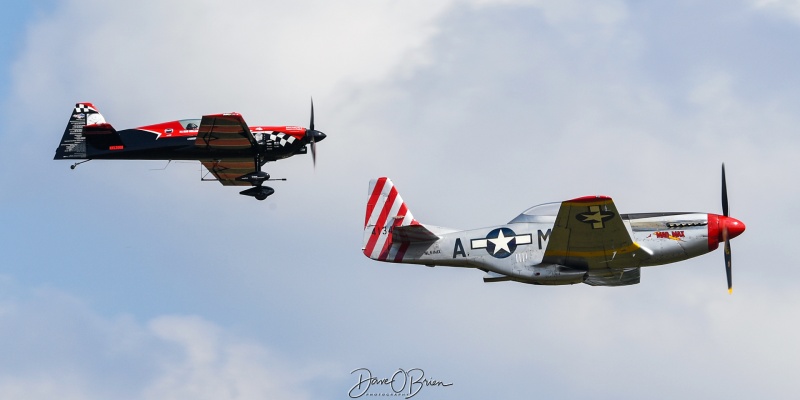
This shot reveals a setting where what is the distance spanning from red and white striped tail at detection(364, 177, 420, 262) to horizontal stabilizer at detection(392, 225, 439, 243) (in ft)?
0.79

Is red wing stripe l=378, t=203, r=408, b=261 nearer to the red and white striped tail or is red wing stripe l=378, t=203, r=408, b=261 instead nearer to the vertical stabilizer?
the red and white striped tail

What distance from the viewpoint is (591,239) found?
104 ft

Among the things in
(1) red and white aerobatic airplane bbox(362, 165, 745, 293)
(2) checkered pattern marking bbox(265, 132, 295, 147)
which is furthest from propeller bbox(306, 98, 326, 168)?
(1) red and white aerobatic airplane bbox(362, 165, 745, 293)

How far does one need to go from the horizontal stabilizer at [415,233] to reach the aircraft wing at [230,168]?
9.06m

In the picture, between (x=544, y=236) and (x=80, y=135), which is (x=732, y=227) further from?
(x=80, y=135)

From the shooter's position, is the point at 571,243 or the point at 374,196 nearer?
the point at 571,243

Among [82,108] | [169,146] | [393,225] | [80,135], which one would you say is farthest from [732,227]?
[82,108]

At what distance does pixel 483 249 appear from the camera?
33.8 meters

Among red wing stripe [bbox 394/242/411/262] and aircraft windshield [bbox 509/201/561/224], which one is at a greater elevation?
aircraft windshield [bbox 509/201/561/224]

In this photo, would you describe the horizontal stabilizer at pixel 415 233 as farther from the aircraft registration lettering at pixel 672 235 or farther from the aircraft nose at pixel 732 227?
the aircraft nose at pixel 732 227

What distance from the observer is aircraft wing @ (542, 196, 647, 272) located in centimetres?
3094

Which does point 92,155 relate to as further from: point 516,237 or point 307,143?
point 516,237

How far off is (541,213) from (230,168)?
505 inches

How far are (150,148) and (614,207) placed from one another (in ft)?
53.0
